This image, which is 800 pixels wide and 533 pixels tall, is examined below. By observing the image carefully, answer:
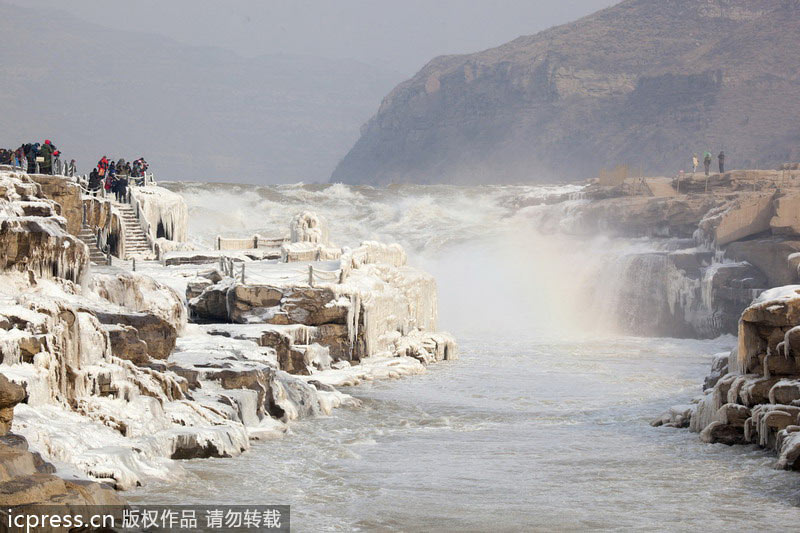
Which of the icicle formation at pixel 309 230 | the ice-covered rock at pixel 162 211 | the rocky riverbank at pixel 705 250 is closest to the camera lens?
the rocky riverbank at pixel 705 250

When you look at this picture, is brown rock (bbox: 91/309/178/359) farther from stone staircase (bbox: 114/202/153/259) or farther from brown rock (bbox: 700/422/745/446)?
stone staircase (bbox: 114/202/153/259)

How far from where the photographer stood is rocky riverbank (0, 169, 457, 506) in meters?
18.1

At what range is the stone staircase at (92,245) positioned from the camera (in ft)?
108

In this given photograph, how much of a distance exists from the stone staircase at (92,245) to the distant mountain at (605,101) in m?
97.4

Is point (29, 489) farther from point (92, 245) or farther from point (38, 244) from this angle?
point (92, 245)

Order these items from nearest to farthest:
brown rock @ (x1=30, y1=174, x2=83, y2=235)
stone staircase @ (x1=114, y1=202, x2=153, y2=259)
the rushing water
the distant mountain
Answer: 1. the rushing water
2. brown rock @ (x1=30, y1=174, x2=83, y2=235)
3. stone staircase @ (x1=114, y1=202, x2=153, y2=259)
4. the distant mountain

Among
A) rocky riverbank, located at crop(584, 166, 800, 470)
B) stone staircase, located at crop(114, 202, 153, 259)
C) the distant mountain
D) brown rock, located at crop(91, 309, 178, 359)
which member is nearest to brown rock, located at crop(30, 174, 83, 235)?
stone staircase, located at crop(114, 202, 153, 259)

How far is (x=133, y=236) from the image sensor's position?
38469 mm

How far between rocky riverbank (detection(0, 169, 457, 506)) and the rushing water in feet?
3.35

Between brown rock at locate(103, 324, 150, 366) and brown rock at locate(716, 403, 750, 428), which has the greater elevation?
brown rock at locate(103, 324, 150, 366)

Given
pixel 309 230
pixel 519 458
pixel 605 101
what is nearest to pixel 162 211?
pixel 309 230

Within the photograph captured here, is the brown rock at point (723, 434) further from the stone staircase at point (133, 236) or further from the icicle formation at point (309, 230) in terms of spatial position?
the icicle formation at point (309, 230)

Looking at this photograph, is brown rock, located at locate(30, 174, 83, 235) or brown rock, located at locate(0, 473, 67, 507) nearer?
brown rock, located at locate(0, 473, 67, 507)

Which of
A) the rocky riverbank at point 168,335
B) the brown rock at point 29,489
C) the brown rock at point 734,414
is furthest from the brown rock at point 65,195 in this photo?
the brown rock at point 29,489
